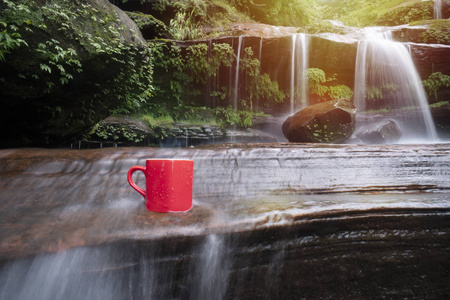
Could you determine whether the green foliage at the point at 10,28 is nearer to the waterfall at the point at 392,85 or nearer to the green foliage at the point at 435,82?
the waterfall at the point at 392,85

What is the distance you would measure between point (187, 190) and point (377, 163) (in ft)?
5.37

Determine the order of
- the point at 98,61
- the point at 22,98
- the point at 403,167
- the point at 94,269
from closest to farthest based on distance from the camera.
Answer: the point at 94,269 < the point at 403,167 < the point at 22,98 < the point at 98,61

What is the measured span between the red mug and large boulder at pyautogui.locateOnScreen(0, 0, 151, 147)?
2.16 metres

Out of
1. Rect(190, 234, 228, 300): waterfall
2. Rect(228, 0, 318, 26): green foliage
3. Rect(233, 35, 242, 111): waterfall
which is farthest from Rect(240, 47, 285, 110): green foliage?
Rect(190, 234, 228, 300): waterfall

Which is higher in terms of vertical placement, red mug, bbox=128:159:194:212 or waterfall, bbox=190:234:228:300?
red mug, bbox=128:159:194:212

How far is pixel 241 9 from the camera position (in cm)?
1152

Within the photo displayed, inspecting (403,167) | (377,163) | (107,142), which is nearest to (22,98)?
(107,142)

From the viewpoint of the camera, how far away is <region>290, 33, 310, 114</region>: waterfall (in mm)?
7645

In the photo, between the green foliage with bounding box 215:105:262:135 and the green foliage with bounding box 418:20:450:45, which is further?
the green foliage with bounding box 215:105:262:135

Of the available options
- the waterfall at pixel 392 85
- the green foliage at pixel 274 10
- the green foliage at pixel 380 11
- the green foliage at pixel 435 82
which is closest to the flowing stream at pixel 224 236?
the waterfall at pixel 392 85

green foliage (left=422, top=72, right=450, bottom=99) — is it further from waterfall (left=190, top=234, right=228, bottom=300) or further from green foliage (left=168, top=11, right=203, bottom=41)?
waterfall (left=190, top=234, right=228, bottom=300)

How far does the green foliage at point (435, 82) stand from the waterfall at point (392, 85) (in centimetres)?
17

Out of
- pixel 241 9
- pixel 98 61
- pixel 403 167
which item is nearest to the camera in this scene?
pixel 403 167

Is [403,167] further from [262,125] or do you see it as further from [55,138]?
[262,125]
